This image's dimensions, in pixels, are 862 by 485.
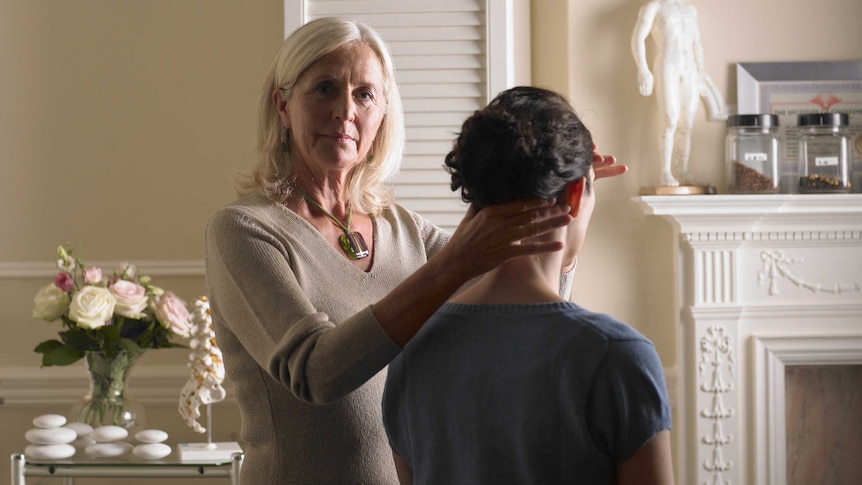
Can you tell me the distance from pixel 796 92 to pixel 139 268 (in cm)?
217

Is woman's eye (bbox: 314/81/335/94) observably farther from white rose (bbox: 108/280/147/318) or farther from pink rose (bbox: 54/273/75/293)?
pink rose (bbox: 54/273/75/293)

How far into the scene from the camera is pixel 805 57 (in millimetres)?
3113

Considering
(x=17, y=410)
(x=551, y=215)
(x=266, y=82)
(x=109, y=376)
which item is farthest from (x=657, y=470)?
(x=17, y=410)

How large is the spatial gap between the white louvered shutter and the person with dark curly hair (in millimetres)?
1548

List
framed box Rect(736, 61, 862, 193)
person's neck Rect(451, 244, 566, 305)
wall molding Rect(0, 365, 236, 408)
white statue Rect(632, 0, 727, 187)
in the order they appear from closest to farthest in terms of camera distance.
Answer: person's neck Rect(451, 244, 566, 305), white statue Rect(632, 0, 727, 187), framed box Rect(736, 61, 862, 193), wall molding Rect(0, 365, 236, 408)

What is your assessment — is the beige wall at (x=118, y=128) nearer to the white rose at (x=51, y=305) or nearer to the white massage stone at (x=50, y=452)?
the white rose at (x=51, y=305)

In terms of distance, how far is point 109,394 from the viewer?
2.58m

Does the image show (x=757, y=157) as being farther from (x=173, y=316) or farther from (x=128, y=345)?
(x=128, y=345)

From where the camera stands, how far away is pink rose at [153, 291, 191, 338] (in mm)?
2553

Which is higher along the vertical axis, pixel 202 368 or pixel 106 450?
pixel 202 368

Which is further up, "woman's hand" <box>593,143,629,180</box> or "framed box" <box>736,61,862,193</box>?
"framed box" <box>736,61,862,193</box>

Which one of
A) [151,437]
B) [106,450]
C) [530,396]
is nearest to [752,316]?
[151,437]

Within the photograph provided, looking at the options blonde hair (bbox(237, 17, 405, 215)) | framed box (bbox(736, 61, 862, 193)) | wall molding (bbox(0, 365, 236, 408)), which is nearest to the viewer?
blonde hair (bbox(237, 17, 405, 215))

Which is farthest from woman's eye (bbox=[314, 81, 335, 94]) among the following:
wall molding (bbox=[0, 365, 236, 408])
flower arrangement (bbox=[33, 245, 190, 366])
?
wall molding (bbox=[0, 365, 236, 408])
